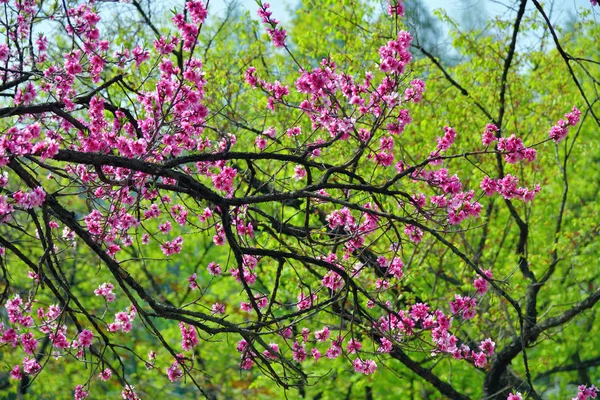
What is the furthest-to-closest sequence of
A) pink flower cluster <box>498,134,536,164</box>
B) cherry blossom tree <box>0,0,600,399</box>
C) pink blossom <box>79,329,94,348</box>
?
pink blossom <box>79,329,94,348</box>
pink flower cluster <box>498,134,536,164</box>
cherry blossom tree <box>0,0,600,399</box>

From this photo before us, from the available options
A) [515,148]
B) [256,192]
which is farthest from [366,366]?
[515,148]

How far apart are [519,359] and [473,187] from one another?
3.97 m

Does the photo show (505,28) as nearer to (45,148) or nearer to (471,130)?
(471,130)

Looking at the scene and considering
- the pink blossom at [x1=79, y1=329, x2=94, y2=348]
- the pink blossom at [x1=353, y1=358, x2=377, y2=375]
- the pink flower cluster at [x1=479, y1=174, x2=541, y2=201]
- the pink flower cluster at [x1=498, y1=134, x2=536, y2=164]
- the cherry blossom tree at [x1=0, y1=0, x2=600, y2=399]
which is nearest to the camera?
the cherry blossom tree at [x1=0, y1=0, x2=600, y2=399]

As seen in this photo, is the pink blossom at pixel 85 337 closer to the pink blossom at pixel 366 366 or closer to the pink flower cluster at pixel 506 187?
the pink blossom at pixel 366 366

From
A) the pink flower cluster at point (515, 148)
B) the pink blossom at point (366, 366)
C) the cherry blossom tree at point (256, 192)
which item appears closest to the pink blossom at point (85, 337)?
the cherry blossom tree at point (256, 192)

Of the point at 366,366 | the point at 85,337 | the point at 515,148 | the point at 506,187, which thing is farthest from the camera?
the point at 366,366

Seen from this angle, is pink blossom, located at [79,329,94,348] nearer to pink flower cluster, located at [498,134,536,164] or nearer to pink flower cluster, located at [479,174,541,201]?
pink flower cluster, located at [479,174,541,201]

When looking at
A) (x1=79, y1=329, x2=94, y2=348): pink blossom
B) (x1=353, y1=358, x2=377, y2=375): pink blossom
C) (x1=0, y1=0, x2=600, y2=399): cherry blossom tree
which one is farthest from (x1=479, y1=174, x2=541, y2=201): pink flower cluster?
(x1=79, y1=329, x2=94, y2=348): pink blossom

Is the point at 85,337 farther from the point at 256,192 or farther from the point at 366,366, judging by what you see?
the point at 366,366

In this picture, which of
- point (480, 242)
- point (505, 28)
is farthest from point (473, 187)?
point (505, 28)

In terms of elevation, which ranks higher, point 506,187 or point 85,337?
point 506,187

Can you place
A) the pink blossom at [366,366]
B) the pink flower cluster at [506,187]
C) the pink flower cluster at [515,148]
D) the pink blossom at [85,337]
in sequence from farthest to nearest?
the pink blossom at [366,366]
the pink blossom at [85,337]
the pink flower cluster at [506,187]
the pink flower cluster at [515,148]

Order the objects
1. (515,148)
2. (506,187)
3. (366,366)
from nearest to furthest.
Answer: (515,148) → (506,187) → (366,366)
